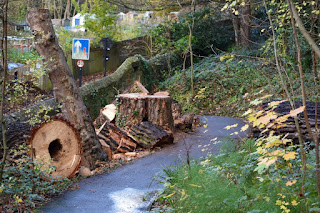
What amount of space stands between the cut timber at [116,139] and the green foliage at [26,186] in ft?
8.58

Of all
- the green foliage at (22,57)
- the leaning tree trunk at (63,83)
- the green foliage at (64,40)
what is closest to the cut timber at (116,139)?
the leaning tree trunk at (63,83)

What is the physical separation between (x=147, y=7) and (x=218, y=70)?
4.54 m

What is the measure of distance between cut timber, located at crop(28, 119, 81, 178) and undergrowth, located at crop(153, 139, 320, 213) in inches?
93.5

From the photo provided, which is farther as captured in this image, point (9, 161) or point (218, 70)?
point (218, 70)

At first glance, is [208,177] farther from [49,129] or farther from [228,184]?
[49,129]

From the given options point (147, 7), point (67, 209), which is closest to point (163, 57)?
point (147, 7)

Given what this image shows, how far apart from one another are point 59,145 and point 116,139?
2.19 m

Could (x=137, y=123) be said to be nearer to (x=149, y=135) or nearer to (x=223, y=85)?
(x=149, y=135)

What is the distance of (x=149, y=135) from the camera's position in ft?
32.1

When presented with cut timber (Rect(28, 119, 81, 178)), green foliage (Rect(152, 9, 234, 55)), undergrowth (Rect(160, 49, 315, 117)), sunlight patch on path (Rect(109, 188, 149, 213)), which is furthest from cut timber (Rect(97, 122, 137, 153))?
green foliage (Rect(152, 9, 234, 55))

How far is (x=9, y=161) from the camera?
6812 millimetres

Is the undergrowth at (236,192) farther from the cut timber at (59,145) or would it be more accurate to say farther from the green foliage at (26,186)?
the cut timber at (59,145)

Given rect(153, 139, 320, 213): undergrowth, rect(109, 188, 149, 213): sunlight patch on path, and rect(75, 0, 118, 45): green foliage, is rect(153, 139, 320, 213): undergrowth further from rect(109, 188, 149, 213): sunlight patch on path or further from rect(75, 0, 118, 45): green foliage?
rect(75, 0, 118, 45): green foliage

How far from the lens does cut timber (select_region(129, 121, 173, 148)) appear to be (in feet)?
31.7
